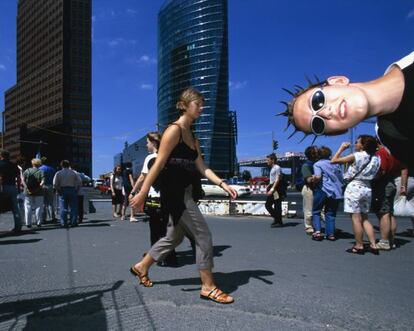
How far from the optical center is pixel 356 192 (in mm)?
5664

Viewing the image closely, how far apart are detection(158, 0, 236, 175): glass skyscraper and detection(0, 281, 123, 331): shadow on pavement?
86700 millimetres

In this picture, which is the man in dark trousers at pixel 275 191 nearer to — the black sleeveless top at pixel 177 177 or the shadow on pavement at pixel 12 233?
the shadow on pavement at pixel 12 233

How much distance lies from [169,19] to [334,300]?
106 meters

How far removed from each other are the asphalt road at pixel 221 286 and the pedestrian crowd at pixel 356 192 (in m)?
0.35

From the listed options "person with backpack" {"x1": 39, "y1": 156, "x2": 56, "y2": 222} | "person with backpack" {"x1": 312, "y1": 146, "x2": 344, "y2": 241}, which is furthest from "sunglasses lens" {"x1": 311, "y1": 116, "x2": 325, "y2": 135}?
"person with backpack" {"x1": 39, "y1": 156, "x2": 56, "y2": 222}

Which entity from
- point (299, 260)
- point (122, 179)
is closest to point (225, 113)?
point (122, 179)

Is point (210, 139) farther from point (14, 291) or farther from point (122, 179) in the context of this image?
point (14, 291)

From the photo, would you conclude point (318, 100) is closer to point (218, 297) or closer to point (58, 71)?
point (218, 297)

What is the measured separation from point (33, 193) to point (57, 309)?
21.6ft

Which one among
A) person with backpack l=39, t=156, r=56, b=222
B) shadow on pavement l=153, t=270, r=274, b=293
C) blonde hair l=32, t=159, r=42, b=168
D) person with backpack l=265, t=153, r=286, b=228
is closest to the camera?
shadow on pavement l=153, t=270, r=274, b=293

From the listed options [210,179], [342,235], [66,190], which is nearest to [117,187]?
[66,190]

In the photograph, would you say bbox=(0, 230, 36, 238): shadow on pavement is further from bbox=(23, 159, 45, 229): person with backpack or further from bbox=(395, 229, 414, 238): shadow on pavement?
bbox=(395, 229, 414, 238): shadow on pavement

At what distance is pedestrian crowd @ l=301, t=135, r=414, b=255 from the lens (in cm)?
550

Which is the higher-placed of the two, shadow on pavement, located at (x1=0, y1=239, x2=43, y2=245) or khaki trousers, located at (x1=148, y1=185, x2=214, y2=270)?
khaki trousers, located at (x1=148, y1=185, x2=214, y2=270)
